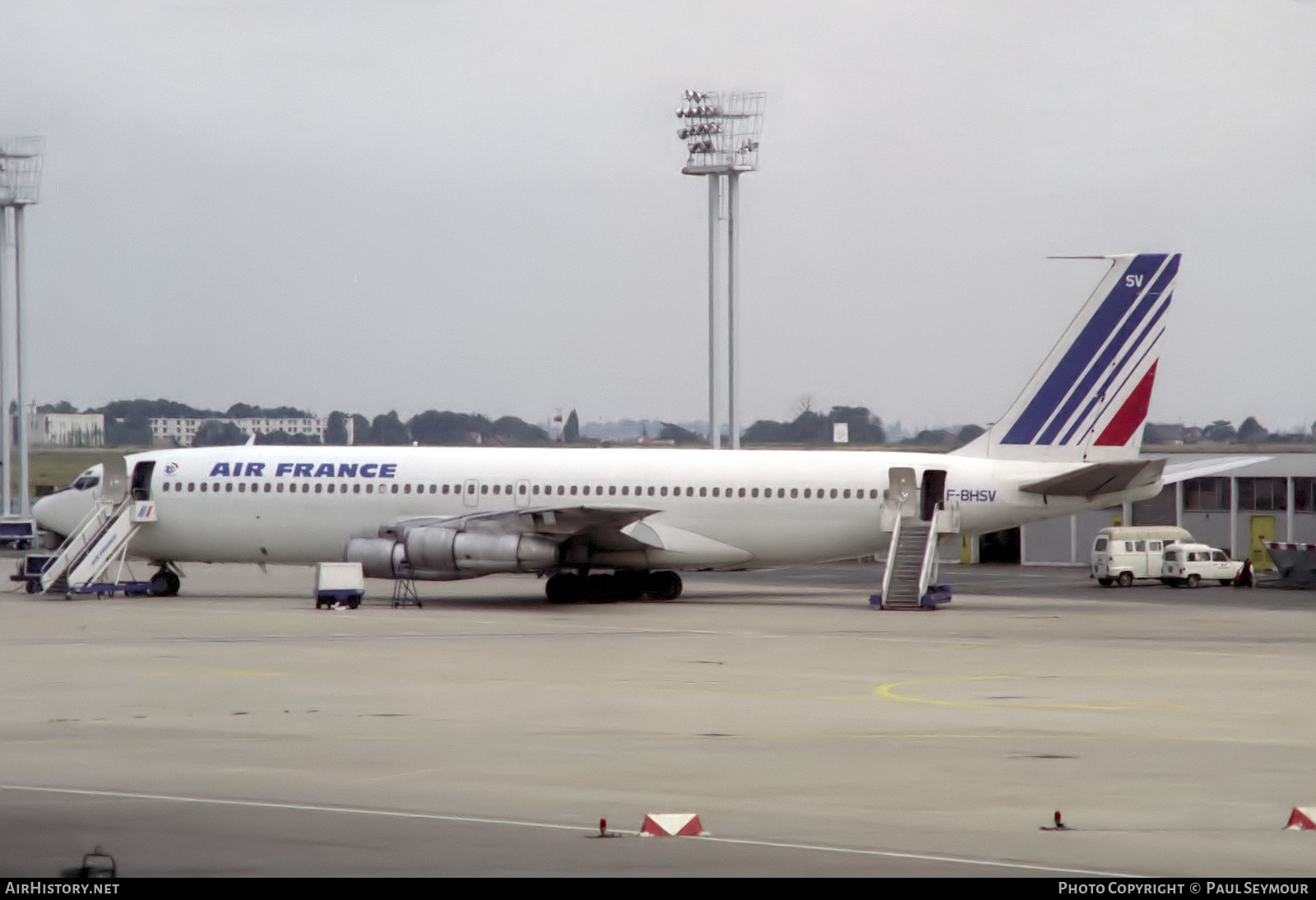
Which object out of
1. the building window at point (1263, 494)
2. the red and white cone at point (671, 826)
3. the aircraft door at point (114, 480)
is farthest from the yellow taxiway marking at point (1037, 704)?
the building window at point (1263, 494)

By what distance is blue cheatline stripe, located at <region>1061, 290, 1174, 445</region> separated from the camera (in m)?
44.5

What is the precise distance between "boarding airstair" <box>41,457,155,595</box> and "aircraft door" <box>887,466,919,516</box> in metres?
20.3

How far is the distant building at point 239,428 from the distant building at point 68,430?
205cm

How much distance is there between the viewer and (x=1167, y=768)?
17.7 metres

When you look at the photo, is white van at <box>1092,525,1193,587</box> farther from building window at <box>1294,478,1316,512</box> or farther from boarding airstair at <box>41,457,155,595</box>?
boarding airstair at <box>41,457,155,595</box>

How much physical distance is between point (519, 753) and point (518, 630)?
59.2 ft

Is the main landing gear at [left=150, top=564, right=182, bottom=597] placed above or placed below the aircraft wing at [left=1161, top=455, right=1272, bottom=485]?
below

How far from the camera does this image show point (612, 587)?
4681cm

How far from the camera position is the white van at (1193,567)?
5447 cm

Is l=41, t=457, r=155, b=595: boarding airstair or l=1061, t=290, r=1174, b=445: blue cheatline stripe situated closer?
l=1061, t=290, r=1174, b=445: blue cheatline stripe

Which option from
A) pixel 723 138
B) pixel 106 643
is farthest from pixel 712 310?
pixel 106 643

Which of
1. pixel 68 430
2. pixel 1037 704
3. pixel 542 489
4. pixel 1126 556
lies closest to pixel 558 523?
pixel 542 489

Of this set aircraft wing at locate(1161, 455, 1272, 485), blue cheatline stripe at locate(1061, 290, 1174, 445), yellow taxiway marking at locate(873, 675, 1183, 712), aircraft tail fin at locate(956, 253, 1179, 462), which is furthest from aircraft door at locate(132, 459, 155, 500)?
yellow taxiway marking at locate(873, 675, 1183, 712)
